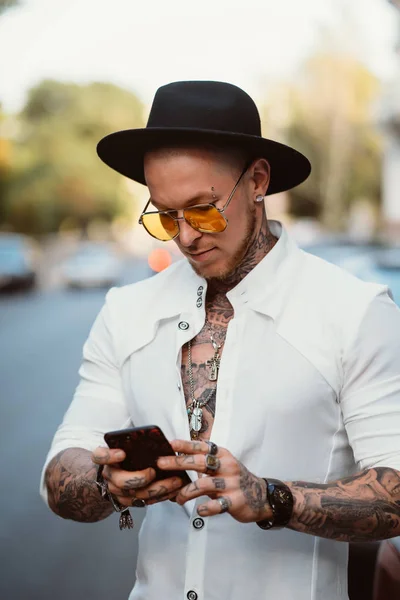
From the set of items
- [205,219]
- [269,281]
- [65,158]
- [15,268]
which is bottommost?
[269,281]

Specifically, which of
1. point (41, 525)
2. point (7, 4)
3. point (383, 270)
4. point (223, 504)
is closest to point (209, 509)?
point (223, 504)

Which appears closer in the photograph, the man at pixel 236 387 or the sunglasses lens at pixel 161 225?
the man at pixel 236 387

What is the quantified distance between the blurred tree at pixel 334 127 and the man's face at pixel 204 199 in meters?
47.6

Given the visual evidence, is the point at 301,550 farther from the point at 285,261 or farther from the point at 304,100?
the point at 304,100

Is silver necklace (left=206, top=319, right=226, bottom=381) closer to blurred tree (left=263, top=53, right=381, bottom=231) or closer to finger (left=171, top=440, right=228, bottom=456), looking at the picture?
finger (left=171, top=440, right=228, bottom=456)

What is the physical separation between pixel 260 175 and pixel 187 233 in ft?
0.99

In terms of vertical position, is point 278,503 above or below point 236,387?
below

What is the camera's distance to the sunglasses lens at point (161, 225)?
216 centimetres

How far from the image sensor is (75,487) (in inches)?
80.7

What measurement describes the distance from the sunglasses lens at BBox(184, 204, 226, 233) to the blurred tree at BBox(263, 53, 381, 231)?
47.7 m

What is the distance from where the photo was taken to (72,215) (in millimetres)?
71438

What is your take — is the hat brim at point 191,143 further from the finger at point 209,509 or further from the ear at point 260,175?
the finger at point 209,509

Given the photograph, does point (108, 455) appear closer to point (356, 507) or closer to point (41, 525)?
point (356, 507)

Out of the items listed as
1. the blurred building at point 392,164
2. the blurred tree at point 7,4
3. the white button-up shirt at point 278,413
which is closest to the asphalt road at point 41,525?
the white button-up shirt at point 278,413
